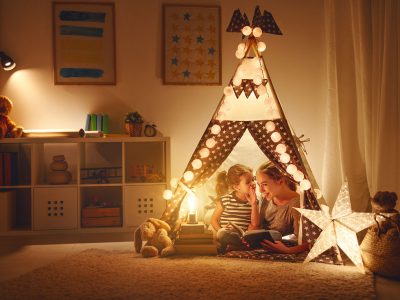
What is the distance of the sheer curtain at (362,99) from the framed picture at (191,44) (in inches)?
36.6

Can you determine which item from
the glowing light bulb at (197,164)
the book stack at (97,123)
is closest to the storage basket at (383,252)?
the glowing light bulb at (197,164)

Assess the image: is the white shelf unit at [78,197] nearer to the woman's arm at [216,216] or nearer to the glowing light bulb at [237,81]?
the woman's arm at [216,216]

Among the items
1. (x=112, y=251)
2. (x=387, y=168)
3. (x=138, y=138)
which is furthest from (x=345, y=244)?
(x=138, y=138)

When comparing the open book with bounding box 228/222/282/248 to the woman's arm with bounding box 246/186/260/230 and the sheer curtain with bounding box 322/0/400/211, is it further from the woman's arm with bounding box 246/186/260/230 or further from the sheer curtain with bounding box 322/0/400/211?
the sheer curtain with bounding box 322/0/400/211

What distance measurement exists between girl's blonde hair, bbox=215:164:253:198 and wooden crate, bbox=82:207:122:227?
80 cm

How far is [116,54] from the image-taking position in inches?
162

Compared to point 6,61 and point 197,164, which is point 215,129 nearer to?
point 197,164

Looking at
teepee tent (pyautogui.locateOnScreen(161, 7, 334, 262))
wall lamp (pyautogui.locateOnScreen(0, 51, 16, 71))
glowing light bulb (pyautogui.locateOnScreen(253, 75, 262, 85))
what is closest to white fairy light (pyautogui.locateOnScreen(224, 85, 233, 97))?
teepee tent (pyautogui.locateOnScreen(161, 7, 334, 262))

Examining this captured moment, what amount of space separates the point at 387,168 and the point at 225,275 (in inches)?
52.7

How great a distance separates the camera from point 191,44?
4.12 m

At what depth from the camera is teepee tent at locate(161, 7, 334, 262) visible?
10.4 feet

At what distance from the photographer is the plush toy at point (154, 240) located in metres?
3.04

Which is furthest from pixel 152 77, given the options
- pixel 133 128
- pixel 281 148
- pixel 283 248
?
pixel 283 248

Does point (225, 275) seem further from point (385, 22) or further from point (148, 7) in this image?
point (148, 7)
